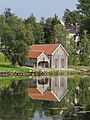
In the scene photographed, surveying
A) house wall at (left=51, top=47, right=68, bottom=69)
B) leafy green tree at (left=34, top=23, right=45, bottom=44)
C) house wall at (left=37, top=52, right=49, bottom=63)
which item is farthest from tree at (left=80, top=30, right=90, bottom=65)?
house wall at (left=37, top=52, right=49, bottom=63)

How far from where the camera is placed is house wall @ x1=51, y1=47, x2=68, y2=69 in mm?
79188

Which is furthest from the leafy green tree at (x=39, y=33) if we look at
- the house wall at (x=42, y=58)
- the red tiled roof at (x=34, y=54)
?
the house wall at (x=42, y=58)

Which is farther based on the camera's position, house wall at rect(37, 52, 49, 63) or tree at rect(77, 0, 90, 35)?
tree at rect(77, 0, 90, 35)

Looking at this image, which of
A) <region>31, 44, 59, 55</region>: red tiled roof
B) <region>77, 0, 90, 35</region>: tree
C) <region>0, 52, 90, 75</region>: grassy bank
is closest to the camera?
<region>0, 52, 90, 75</region>: grassy bank

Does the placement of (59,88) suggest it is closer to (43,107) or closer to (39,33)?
(43,107)

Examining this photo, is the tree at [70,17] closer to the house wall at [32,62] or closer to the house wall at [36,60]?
the house wall at [36,60]

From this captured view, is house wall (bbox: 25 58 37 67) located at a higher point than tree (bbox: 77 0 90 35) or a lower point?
lower

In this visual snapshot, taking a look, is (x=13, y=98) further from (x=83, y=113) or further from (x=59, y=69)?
(x=59, y=69)

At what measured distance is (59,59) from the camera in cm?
8019

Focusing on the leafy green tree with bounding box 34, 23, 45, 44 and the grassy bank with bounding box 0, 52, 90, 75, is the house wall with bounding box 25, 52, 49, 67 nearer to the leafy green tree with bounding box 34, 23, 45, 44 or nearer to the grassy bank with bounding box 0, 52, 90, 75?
the grassy bank with bounding box 0, 52, 90, 75

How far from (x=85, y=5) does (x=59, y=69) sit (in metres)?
33.8

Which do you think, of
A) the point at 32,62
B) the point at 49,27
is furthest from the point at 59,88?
the point at 49,27

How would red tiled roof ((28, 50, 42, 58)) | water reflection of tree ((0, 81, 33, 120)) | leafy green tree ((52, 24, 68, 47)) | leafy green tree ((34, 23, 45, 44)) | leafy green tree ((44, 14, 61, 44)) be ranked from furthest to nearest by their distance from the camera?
leafy green tree ((44, 14, 61, 44))
leafy green tree ((34, 23, 45, 44))
leafy green tree ((52, 24, 68, 47))
red tiled roof ((28, 50, 42, 58))
water reflection of tree ((0, 81, 33, 120))

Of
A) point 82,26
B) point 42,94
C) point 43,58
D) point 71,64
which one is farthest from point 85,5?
point 42,94
